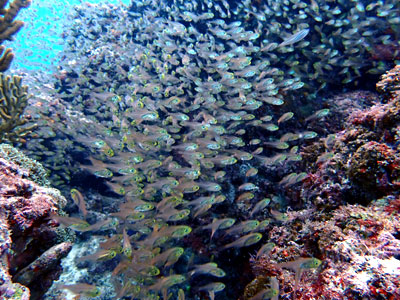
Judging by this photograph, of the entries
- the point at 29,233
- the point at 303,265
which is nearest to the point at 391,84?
the point at 303,265

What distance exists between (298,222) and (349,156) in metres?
1.65

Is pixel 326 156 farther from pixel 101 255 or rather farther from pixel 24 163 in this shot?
pixel 24 163

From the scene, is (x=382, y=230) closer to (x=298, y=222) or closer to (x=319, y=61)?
(x=298, y=222)

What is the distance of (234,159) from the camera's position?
17.3ft

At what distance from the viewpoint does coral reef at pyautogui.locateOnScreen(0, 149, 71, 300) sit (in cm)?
314

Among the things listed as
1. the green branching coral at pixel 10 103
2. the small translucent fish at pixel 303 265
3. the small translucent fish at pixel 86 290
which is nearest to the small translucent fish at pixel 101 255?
the small translucent fish at pixel 86 290

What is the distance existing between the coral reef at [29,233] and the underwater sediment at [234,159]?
0.47 meters

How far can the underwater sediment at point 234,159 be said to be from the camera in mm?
3680

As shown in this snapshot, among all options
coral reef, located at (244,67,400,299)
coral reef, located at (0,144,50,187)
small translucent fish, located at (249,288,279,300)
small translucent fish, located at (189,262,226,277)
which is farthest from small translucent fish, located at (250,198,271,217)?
coral reef, located at (0,144,50,187)

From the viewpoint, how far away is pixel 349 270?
8.68ft

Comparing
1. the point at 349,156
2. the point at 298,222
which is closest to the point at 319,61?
the point at 349,156

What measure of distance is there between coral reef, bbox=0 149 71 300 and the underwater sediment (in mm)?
472

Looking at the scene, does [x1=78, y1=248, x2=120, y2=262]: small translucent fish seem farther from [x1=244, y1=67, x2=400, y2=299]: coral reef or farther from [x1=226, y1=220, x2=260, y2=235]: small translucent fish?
[x1=244, y1=67, x2=400, y2=299]: coral reef

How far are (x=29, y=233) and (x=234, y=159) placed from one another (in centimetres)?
394
